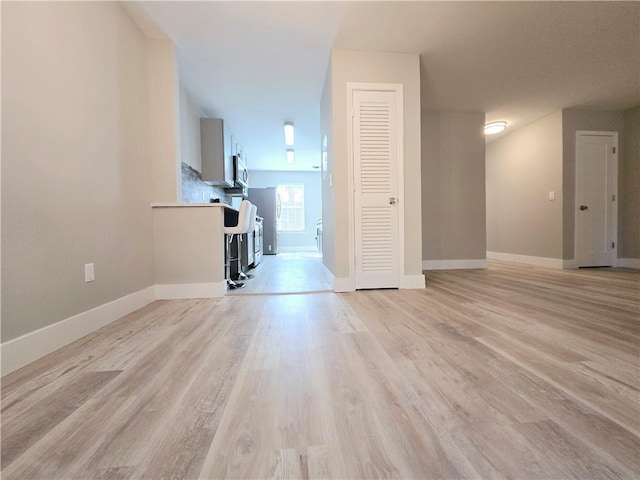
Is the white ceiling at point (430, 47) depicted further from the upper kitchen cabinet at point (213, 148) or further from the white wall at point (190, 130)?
the upper kitchen cabinet at point (213, 148)

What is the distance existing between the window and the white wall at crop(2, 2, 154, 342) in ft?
19.8

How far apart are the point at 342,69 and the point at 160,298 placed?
2.70 meters

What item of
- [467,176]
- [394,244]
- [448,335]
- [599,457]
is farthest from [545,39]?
[599,457]

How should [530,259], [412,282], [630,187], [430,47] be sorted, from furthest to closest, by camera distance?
[530,259]
[630,187]
[412,282]
[430,47]

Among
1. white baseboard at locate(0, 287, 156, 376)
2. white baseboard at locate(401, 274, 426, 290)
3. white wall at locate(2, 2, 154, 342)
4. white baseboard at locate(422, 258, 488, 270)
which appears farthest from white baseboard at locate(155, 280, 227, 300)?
white baseboard at locate(422, 258, 488, 270)

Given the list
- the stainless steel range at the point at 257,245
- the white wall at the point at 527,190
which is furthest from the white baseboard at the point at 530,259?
the stainless steel range at the point at 257,245

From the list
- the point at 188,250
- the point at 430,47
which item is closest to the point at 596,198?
the point at 430,47

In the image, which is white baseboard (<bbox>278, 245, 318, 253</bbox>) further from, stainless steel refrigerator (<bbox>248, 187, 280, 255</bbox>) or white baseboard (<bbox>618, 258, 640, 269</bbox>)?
white baseboard (<bbox>618, 258, 640, 269</bbox>)

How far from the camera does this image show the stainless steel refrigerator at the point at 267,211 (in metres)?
6.88

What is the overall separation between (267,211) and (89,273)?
5.43m

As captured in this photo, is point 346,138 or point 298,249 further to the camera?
point 298,249

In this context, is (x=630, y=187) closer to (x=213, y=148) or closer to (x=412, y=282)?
(x=412, y=282)

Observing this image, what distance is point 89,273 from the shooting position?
1.63 metres

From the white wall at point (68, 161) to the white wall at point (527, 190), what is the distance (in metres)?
5.36
